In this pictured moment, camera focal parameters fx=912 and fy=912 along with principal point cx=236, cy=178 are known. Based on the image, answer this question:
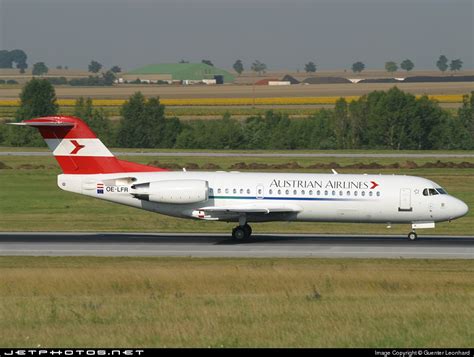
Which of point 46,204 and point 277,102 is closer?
point 46,204

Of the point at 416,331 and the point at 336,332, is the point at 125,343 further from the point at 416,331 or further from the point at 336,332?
the point at 416,331

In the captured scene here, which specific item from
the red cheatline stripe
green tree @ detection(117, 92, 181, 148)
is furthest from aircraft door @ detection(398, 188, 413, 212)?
green tree @ detection(117, 92, 181, 148)

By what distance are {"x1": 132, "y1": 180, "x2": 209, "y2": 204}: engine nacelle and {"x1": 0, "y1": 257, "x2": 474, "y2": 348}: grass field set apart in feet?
17.2

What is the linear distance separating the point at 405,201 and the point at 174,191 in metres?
9.42

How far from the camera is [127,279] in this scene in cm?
2594

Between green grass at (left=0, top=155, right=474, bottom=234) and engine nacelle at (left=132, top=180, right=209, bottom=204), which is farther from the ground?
engine nacelle at (left=132, top=180, right=209, bottom=204)

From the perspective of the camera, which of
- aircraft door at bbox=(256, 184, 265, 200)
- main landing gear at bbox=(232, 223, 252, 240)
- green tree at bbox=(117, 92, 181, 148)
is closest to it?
main landing gear at bbox=(232, 223, 252, 240)

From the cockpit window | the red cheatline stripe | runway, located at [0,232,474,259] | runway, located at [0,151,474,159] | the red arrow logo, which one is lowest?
runway, located at [0,151,474,159]

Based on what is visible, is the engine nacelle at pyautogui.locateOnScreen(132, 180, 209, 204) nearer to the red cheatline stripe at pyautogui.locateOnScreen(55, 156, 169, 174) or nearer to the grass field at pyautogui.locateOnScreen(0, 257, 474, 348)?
the red cheatline stripe at pyautogui.locateOnScreen(55, 156, 169, 174)

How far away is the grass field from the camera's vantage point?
1777 centimetres

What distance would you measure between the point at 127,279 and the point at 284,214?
1261cm

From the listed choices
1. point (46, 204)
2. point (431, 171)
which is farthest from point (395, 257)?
point (431, 171)

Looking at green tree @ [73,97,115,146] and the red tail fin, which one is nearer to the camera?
the red tail fin

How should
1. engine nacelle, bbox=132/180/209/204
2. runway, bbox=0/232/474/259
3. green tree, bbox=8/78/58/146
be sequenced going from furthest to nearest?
green tree, bbox=8/78/58/146 → engine nacelle, bbox=132/180/209/204 → runway, bbox=0/232/474/259
